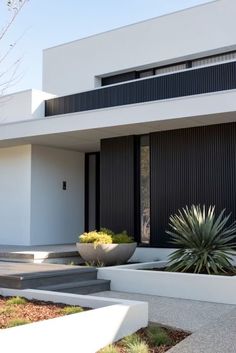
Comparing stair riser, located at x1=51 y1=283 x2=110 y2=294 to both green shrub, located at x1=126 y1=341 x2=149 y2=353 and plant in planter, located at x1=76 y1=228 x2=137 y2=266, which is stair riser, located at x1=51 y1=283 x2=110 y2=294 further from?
green shrub, located at x1=126 y1=341 x2=149 y2=353

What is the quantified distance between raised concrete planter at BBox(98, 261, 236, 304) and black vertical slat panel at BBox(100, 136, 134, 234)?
334 cm

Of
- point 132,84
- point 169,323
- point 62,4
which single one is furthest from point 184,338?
point 132,84

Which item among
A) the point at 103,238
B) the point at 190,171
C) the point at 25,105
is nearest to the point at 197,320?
the point at 103,238

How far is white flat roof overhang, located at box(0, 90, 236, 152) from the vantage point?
12.3m

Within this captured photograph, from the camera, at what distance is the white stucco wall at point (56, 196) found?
17.0 metres

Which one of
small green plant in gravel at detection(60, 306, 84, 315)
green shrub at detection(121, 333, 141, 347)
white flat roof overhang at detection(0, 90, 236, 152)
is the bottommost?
green shrub at detection(121, 333, 141, 347)

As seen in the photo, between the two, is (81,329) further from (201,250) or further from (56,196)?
(56,196)

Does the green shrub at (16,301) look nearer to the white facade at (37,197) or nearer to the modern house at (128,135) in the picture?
the modern house at (128,135)

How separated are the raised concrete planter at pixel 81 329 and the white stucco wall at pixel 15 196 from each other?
8865 mm

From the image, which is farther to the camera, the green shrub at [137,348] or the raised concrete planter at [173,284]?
the raised concrete planter at [173,284]

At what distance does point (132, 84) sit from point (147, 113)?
2131 millimetres

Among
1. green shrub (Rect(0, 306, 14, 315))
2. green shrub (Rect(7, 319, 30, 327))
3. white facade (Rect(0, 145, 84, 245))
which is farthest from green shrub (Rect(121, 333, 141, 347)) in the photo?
white facade (Rect(0, 145, 84, 245))

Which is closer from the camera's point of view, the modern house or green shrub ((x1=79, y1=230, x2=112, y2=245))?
green shrub ((x1=79, y1=230, x2=112, y2=245))

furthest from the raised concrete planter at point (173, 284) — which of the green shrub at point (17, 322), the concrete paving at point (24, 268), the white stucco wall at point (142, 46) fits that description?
the white stucco wall at point (142, 46)
